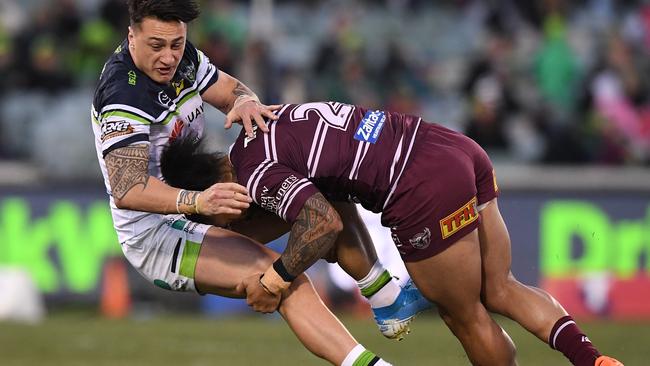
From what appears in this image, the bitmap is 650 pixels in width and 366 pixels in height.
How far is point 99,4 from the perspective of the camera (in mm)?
16562

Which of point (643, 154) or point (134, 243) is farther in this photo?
point (643, 154)

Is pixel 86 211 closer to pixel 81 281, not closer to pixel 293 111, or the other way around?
pixel 81 281

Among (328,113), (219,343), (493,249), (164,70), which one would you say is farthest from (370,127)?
(219,343)

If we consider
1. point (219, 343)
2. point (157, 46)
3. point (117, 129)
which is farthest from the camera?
point (219, 343)

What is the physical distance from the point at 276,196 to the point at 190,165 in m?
0.70

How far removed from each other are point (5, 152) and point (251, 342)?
476 cm

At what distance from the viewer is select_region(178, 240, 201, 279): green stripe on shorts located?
7.04m

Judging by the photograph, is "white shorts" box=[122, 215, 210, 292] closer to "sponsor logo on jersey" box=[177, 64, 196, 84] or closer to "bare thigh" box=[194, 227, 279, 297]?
"bare thigh" box=[194, 227, 279, 297]

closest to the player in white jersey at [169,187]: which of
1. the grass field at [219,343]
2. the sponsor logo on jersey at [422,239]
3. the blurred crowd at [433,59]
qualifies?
the sponsor logo on jersey at [422,239]

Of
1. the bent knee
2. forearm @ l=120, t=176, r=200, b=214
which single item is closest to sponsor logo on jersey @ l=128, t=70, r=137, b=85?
forearm @ l=120, t=176, r=200, b=214

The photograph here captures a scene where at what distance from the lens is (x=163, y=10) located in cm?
670

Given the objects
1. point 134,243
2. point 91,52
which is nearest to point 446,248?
point 134,243

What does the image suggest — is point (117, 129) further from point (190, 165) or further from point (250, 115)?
point (250, 115)

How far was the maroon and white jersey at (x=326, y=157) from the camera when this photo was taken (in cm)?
665
